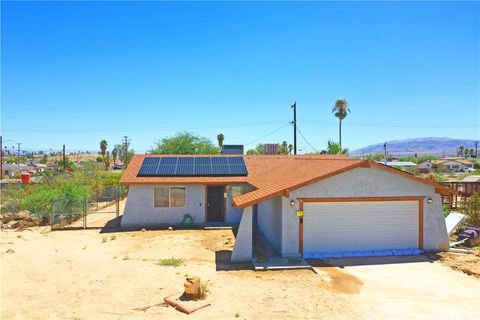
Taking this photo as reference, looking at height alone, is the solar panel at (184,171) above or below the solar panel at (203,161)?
below

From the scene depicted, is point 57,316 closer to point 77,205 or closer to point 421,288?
point 421,288

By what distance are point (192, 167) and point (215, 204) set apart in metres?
2.64

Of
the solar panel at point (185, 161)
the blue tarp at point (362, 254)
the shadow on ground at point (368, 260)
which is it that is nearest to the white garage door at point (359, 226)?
the blue tarp at point (362, 254)

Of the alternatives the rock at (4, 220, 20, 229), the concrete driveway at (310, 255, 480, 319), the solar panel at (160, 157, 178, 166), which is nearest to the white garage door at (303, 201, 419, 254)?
the concrete driveway at (310, 255, 480, 319)

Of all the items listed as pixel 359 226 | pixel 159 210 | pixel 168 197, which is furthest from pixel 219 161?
pixel 359 226

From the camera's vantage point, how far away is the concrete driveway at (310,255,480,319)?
911 cm

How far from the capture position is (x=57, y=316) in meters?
8.74

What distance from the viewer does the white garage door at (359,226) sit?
46.7 ft

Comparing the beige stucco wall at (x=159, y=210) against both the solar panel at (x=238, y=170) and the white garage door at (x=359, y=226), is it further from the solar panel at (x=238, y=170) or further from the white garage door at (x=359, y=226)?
the white garage door at (x=359, y=226)

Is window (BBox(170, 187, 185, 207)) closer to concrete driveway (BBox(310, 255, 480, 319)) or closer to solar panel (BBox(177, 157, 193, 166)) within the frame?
solar panel (BBox(177, 157, 193, 166))

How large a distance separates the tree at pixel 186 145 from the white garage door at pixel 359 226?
29.6m

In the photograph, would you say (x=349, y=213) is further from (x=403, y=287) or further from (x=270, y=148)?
(x=270, y=148)

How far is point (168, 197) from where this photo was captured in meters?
20.5

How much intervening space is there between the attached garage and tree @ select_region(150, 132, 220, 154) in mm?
29648
